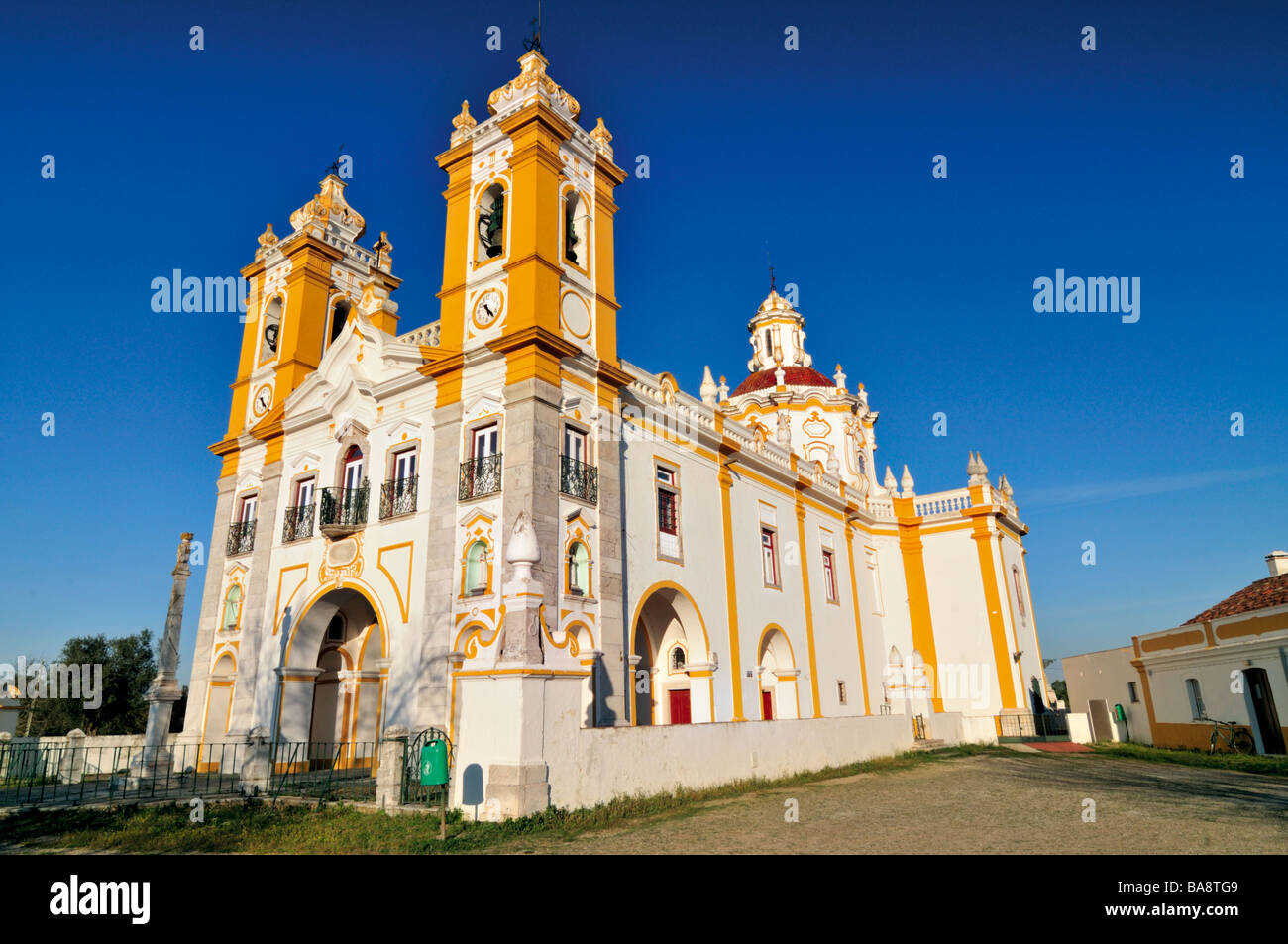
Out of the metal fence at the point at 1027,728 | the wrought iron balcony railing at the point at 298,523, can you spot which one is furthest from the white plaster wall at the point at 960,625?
the wrought iron balcony railing at the point at 298,523

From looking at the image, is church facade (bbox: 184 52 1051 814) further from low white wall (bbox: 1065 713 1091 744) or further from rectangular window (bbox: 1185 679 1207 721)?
rectangular window (bbox: 1185 679 1207 721)

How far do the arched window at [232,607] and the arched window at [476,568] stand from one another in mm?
8320

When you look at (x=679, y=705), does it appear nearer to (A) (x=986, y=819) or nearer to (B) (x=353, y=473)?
(B) (x=353, y=473)

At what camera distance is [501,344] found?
14578 mm

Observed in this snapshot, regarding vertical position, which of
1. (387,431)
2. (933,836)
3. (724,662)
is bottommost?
(933,836)

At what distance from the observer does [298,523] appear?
17.9 meters

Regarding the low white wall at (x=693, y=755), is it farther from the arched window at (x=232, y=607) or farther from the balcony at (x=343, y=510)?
the arched window at (x=232, y=607)

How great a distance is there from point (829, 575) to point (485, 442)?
1389 cm

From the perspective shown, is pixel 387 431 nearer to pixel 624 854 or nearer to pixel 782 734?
pixel 782 734

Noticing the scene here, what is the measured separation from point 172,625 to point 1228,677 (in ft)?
79.3

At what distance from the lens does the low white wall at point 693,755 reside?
9.97m

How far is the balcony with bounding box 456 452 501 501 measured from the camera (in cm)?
1408

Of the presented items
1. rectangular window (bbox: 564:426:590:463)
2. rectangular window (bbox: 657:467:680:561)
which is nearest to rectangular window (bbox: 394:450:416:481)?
rectangular window (bbox: 564:426:590:463)
